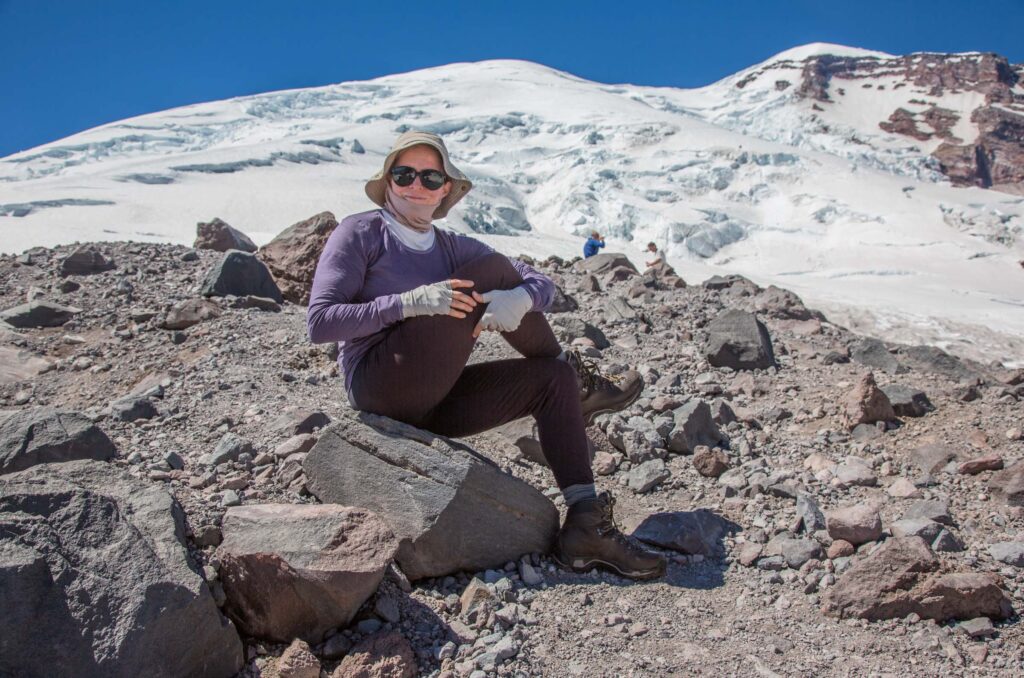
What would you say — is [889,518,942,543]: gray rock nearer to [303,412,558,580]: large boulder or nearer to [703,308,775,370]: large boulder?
[303,412,558,580]: large boulder

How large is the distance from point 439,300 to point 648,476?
160 cm

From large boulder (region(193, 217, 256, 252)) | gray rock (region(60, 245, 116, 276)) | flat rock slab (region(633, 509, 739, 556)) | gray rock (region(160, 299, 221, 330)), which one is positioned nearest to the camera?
flat rock slab (region(633, 509, 739, 556))

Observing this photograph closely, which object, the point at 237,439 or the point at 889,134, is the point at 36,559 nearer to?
the point at 237,439

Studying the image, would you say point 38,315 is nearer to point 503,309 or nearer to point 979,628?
point 503,309

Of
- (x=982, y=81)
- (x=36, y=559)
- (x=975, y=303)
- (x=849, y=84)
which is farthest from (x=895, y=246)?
(x=982, y=81)

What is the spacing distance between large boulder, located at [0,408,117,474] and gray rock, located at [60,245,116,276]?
4.56m

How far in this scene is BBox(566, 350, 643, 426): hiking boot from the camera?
9.95ft

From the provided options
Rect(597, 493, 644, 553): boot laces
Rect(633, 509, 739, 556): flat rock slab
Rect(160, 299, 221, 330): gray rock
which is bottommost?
Rect(633, 509, 739, 556): flat rock slab

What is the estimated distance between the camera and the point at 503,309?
2473mm

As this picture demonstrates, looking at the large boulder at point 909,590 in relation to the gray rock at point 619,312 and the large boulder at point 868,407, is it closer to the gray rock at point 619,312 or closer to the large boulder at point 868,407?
the large boulder at point 868,407

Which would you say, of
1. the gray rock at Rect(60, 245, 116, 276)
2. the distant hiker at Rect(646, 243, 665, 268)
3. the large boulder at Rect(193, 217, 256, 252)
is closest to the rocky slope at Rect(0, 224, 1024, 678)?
the gray rock at Rect(60, 245, 116, 276)

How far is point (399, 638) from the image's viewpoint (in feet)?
6.51

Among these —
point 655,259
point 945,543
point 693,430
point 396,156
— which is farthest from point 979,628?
point 655,259

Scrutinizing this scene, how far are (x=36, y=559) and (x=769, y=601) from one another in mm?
2173
